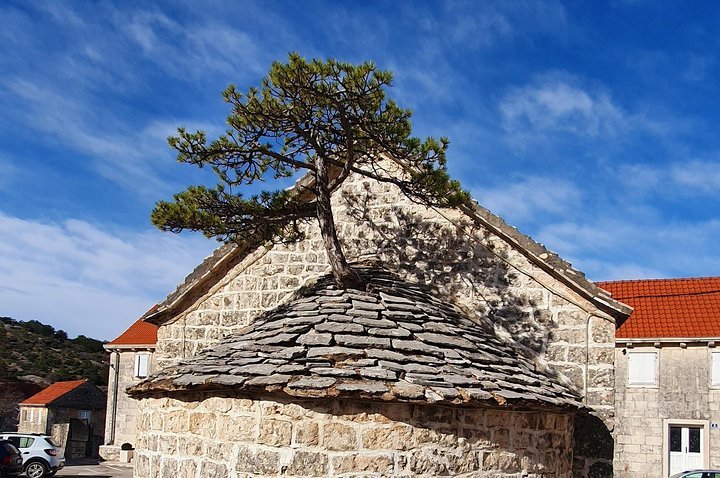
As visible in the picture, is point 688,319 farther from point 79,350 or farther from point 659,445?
point 79,350

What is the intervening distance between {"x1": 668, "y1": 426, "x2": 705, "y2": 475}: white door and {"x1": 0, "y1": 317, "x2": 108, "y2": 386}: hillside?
3140 centimetres

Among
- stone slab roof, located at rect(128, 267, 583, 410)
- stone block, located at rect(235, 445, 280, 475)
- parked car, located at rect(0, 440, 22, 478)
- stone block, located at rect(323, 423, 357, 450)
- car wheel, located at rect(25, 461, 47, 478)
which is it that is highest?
stone slab roof, located at rect(128, 267, 583, 410)

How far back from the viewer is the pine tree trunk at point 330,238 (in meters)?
7.58

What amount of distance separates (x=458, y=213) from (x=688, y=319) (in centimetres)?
1441

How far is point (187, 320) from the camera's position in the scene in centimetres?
918

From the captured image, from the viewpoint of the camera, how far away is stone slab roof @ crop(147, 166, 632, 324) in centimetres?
774

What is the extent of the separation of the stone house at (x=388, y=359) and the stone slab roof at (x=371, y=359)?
0.8 inches

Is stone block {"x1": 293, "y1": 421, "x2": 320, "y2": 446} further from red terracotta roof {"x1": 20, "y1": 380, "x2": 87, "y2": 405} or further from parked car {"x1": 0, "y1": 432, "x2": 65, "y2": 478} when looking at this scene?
red terracotta roof {"x1": 20, "y1": 380, "x2": 87, "y2": 405}

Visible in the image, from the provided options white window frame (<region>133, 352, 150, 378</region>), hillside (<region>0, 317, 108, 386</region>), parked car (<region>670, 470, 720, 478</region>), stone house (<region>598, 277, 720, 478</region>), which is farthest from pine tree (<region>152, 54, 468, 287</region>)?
hillside (<region>0, 317, 108, 386</region>)

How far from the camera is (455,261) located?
842cm

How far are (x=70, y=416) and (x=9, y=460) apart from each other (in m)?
12.4

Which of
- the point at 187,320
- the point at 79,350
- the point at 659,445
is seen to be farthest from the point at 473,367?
the point at 79,350

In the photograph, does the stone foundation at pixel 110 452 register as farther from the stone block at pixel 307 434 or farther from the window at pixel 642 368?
the stone block at pixel 307 434

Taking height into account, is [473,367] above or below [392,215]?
below
